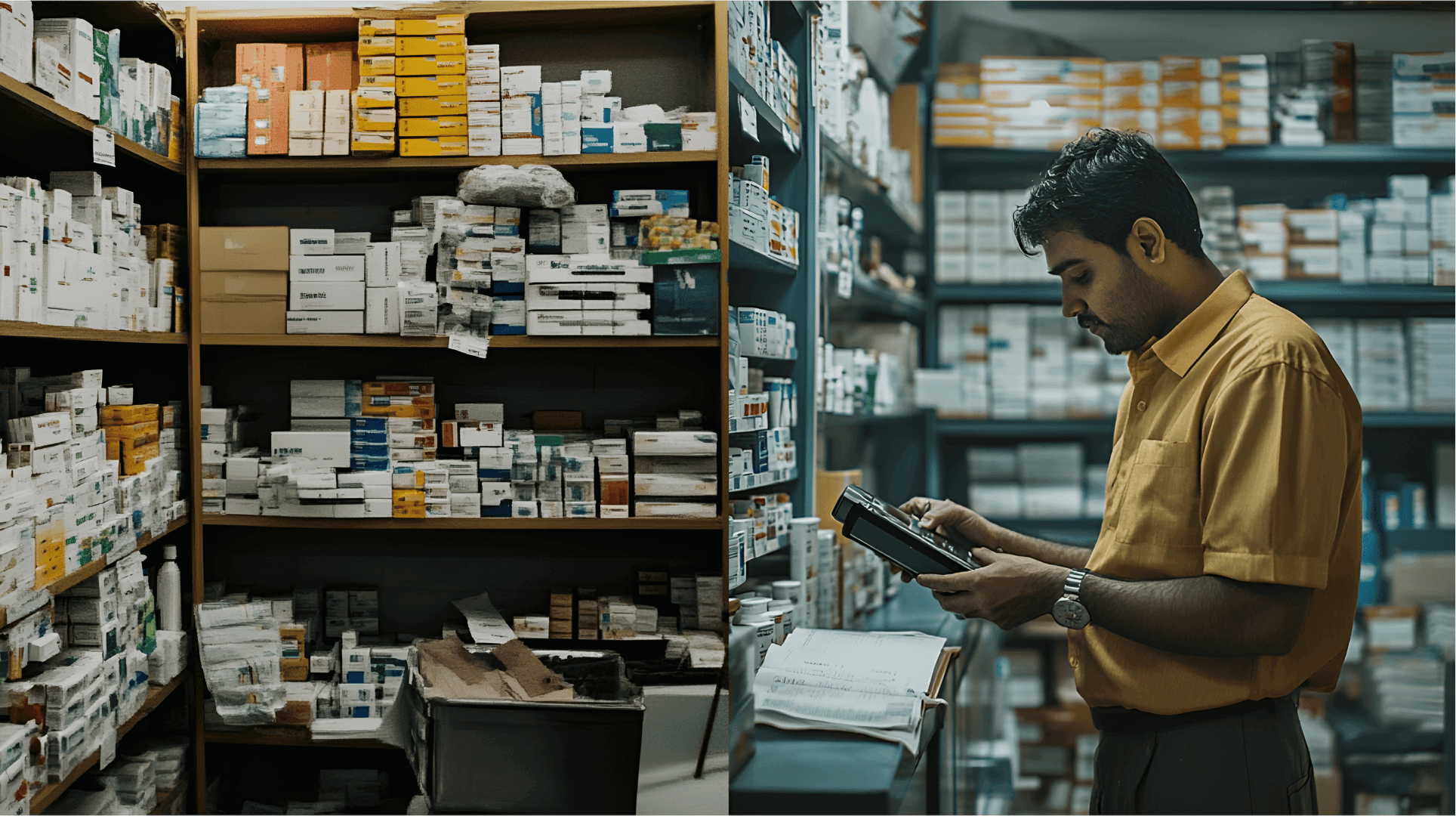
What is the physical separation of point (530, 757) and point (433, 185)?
190 cm

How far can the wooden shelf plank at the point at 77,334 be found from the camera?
2031 mm

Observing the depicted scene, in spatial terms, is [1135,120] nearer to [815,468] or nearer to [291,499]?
[815,468]

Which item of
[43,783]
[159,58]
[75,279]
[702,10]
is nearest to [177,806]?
[43,783]

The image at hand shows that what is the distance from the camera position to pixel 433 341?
2881 mm

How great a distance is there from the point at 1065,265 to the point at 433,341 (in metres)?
2.12

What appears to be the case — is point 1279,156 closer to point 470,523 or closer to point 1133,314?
point 1133,314

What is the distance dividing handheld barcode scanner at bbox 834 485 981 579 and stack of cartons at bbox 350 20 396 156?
2185mm

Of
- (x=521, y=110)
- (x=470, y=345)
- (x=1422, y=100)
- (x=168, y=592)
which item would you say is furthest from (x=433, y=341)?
(x=1422, y=100)

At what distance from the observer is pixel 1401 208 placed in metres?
1.38

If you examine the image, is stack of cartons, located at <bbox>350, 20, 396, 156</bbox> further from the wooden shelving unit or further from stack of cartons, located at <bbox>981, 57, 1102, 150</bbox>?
stack of cartons, located at <bbox>981, 57, 1102, 150</bbox>

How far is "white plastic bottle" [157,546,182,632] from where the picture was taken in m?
2.86

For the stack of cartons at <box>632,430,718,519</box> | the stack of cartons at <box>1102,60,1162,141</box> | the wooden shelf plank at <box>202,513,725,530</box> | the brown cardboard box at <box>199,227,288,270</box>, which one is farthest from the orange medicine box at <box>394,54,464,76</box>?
the stack of cartons at <box>1102,60,1162,141</box>

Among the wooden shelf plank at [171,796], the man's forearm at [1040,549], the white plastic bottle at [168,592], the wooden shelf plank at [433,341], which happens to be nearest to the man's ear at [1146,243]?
the man's forearm at [1040,549]

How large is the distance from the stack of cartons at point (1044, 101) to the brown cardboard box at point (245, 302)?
237cm
